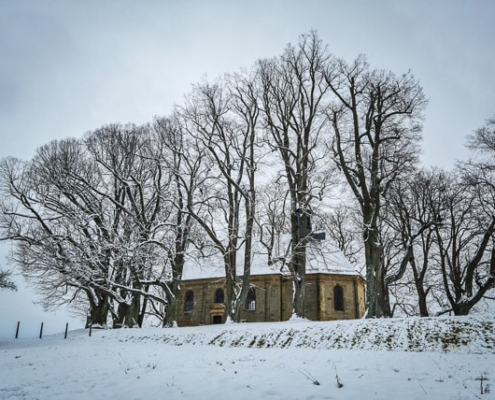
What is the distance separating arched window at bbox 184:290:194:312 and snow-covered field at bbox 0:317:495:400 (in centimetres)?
2158

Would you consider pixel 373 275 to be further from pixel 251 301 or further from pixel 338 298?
pixel 251 301

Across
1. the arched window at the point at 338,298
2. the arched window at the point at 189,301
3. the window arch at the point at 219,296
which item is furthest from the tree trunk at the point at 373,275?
the arched window at the point at 189,301

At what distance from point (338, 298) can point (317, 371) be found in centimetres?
2321

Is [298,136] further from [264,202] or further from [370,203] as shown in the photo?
[370,203]

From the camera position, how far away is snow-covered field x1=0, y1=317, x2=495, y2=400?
5633mm

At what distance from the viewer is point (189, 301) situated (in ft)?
108

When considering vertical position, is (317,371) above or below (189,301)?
below

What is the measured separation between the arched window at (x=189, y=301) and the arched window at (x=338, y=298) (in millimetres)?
13127

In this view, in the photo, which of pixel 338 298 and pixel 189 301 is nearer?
pixel 338 298

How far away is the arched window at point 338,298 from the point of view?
2847cm

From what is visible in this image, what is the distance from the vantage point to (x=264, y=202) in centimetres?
2159

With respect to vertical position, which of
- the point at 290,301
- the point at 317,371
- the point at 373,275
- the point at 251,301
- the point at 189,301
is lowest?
the point at 317,371

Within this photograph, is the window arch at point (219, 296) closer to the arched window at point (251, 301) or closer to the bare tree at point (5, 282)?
the arched window at point (251, 301)

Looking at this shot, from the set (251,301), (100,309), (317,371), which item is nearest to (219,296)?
(251,301)
